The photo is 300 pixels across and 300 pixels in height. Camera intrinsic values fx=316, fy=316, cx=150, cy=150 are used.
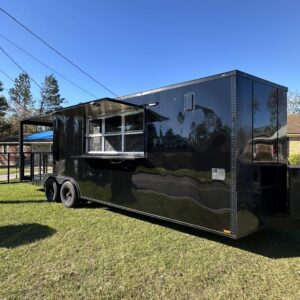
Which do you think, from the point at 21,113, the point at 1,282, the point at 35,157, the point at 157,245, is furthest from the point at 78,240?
the point at 21,113

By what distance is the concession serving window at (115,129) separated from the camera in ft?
20.5

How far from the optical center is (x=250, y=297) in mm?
3488

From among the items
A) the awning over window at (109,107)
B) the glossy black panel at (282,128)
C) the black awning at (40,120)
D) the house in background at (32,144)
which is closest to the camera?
the glossy black panel at (282,128)

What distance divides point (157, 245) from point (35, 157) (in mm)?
8020

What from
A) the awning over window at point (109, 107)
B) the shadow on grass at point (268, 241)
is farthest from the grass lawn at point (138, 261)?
the awning over window at point (109, 107)

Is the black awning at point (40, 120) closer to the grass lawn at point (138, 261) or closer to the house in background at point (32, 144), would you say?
the house in background at point (32, 144)

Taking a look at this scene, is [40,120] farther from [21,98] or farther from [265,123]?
[21,98]

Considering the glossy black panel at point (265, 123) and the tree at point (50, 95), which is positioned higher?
the tree at point (50, 95)

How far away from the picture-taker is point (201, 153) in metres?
4.96

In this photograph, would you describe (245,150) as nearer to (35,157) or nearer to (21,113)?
(35,157)

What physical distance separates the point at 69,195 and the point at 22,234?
2.72 meters

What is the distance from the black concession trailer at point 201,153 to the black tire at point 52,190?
2262 millimetres

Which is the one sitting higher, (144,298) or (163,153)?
(163,153)

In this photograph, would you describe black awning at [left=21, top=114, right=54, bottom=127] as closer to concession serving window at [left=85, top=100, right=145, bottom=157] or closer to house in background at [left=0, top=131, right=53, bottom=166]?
concession serving window at [left=85, top=100, right=145, bottom=157]
